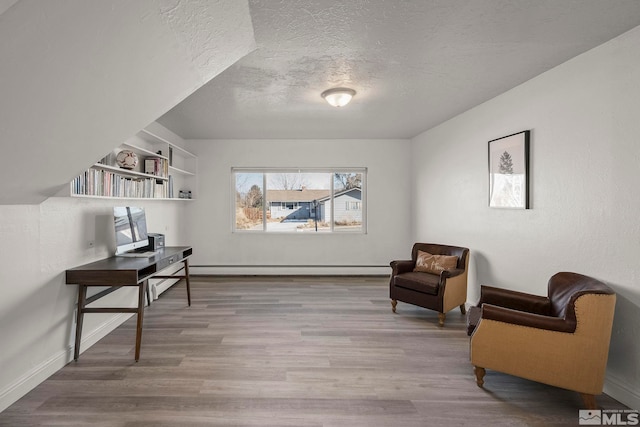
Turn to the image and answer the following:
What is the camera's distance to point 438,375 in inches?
94.3

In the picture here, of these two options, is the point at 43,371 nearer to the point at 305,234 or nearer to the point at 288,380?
the point at 288,380

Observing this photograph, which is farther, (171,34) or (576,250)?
(576,250)

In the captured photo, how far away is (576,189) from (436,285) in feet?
5.18

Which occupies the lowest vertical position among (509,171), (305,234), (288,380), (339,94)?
(288,380)

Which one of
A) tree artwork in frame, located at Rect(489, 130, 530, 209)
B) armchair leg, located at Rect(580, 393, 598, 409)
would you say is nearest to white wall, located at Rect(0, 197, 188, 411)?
armchair leg, located at Rect(580, 393, 598, 409)

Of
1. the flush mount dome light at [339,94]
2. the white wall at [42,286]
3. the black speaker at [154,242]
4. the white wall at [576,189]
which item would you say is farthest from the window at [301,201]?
the white wall at [42,286]

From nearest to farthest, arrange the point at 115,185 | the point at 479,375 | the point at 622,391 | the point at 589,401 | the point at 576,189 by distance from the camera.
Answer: the point at 589,401, the point at 622,391, the point at 479,375, the point at 576,189, the point at 115,185

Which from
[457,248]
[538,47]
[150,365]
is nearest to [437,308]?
[457,248]

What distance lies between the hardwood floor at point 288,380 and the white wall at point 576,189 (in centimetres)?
73

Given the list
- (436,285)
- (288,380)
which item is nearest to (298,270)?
(436,285)

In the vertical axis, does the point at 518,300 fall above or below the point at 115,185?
below

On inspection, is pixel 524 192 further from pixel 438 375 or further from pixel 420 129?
pixel 420 129

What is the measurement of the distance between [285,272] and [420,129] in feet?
11.3

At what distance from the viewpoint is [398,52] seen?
7.68 ft
